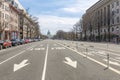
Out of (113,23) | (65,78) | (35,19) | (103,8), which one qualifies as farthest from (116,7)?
(65,78)

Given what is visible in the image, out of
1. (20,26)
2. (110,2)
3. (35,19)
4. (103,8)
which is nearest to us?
(110,2)

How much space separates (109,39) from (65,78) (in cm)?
8885

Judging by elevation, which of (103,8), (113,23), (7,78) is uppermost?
(103,8)

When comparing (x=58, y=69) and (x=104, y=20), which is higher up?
(x=104, y=20)

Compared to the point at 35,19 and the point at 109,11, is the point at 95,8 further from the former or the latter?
the point at 35,19

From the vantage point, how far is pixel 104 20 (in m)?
113

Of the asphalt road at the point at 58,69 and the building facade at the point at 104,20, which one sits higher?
the building facade at the point at 104,20

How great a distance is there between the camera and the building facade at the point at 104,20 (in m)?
98.3

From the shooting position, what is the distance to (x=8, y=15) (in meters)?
89.6

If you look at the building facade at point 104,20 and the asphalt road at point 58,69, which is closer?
the asphalt road at point 58,69

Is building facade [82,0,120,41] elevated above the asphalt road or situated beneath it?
elevated above

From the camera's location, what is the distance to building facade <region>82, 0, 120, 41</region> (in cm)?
9831

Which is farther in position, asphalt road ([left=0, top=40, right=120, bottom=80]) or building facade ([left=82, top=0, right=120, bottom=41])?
building facade ([left=82, top=0, right=120, bottom=41])

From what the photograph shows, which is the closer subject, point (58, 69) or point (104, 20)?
point (58, 69)
